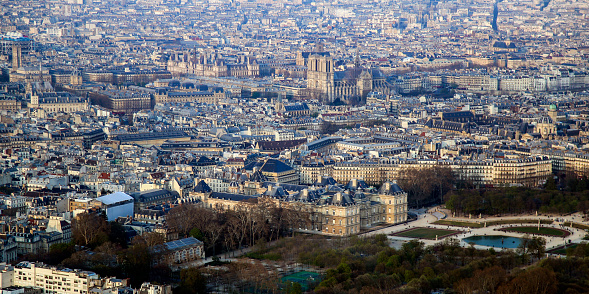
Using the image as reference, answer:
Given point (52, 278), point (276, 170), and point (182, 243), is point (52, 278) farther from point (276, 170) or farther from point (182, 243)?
point (276, 170)

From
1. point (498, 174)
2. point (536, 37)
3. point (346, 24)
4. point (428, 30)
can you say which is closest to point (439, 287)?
point (498, 174)

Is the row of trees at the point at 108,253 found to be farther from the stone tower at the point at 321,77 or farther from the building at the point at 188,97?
the stone tower at the point at 321,77

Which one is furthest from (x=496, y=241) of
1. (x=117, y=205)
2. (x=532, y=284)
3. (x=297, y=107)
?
(x=297, y=107)

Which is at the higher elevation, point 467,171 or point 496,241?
point 467,171

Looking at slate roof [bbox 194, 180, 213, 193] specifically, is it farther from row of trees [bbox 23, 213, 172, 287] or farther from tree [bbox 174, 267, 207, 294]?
tree [bbox 174, 267, 207, 294]

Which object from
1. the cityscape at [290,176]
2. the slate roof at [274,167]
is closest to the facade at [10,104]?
the cityscape at [290,176]

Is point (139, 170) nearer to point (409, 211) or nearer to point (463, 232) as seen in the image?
point (409, 211)

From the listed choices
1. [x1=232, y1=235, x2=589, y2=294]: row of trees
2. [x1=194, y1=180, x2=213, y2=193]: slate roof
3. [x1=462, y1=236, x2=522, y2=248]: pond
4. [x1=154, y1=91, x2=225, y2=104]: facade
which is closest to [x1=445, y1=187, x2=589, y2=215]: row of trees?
[x1=462, y1=236, x2=522, y2=248]: pond
